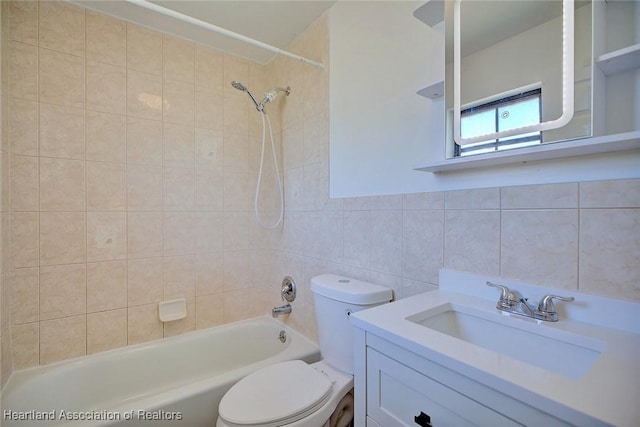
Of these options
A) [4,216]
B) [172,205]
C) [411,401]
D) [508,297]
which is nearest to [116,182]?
[172,205]

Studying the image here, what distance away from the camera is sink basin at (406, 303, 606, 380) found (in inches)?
27.3

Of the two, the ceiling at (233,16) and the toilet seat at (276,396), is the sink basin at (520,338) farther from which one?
the ceiling at (233,16)

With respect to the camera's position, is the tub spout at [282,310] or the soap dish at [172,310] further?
the tub spout at [282,310]

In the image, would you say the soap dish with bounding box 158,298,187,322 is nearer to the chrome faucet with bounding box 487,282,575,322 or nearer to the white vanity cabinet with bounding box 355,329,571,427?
the white vanity cabinet with bounding box 355,329,571,427

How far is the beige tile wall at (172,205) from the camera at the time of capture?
123 centimetres

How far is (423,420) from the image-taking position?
0.68 meters

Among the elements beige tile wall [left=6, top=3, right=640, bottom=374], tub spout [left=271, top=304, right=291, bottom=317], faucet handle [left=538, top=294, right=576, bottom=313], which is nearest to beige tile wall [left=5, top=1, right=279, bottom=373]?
beige tile wall [left=6, top=3, right=640, bottom=374]

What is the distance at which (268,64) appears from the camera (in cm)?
224

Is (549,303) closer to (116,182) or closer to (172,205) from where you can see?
(172,205)

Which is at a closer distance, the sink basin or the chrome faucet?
the sink basin

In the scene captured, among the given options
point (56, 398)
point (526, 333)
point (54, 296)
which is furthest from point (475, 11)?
point (56, 398)

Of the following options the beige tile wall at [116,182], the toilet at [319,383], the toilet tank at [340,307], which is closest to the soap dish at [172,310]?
the beige tile wall at [116,182]

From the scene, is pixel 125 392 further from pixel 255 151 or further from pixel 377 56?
pixel 377 56

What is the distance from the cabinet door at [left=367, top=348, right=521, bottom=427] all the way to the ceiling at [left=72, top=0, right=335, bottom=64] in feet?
5.99
